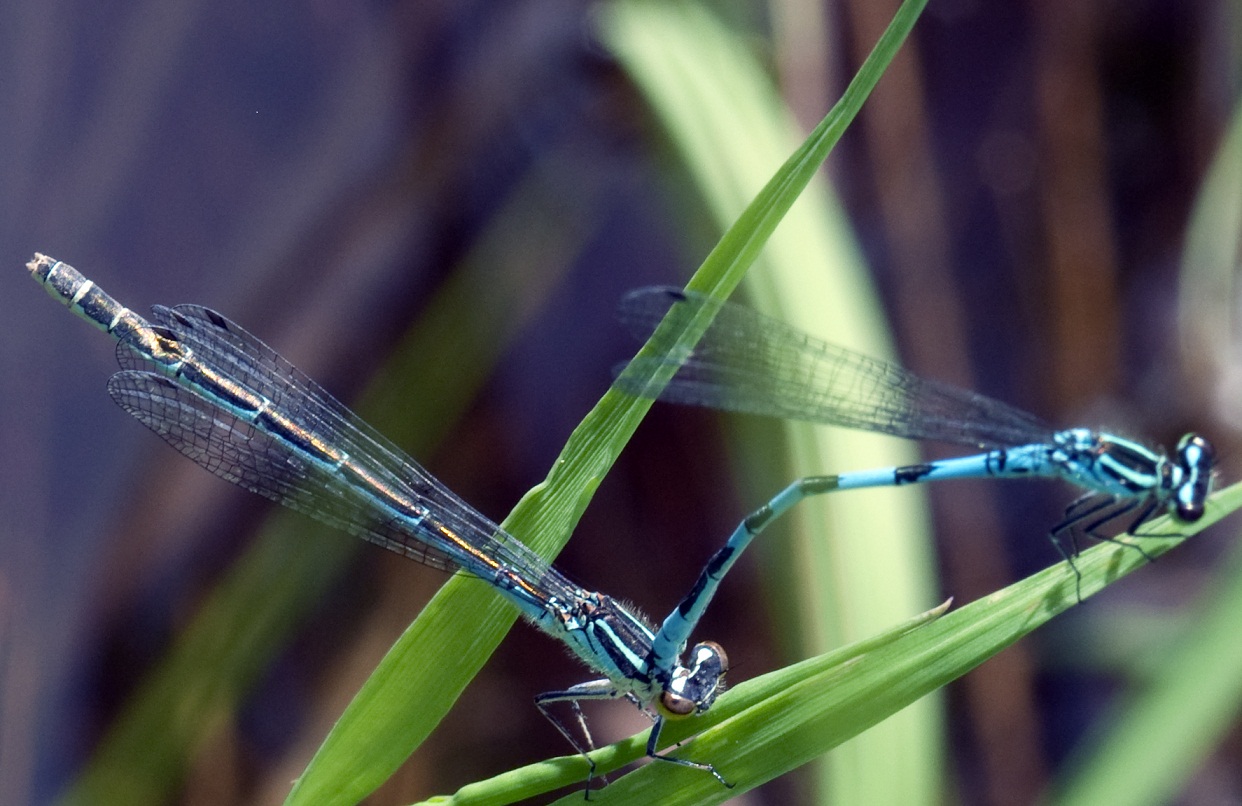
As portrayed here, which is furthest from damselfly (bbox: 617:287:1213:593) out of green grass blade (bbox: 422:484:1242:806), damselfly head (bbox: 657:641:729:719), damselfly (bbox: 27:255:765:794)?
green grass blade (bbox: 422:484:1242:806)

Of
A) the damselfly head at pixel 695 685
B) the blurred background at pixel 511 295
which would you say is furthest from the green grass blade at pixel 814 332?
the damselfly head at pixel 695 685

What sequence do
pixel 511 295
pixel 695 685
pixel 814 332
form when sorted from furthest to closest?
pixel 511 295 → pixel 814 332 → pixel 695 685

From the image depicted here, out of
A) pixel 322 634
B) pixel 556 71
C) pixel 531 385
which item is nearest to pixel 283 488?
pixel 322 634

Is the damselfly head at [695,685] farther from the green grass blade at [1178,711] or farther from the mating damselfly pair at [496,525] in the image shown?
the green grass blade at [1178,711]

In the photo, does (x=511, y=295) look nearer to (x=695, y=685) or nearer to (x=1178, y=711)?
(x=695, y=685)

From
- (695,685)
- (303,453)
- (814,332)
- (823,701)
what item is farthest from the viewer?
(814,332)

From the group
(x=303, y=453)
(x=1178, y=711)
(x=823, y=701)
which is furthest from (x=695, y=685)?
(x=1178, y=711)

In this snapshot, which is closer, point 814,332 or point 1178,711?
point 1178,711
